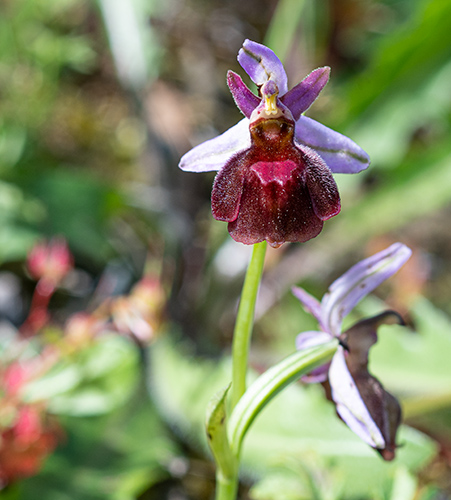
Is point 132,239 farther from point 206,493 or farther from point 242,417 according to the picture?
point 242,417

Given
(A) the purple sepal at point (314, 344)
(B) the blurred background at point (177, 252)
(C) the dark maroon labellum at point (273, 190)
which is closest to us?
(C) the dark maroon labellum at point (273, 190)

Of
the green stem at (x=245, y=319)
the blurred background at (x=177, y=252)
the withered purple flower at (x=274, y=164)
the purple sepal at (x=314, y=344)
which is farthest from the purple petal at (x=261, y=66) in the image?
the blurred background at (x=177, y=252)

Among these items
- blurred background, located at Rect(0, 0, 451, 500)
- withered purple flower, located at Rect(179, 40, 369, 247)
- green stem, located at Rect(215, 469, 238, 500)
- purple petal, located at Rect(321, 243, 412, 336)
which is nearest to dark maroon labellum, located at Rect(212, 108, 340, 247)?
withered purple flower, located at Rect(179, 40, 369, 247)

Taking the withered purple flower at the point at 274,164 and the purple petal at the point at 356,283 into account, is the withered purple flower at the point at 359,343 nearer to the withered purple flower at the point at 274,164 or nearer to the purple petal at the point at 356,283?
the purple petal at the point at 356,283

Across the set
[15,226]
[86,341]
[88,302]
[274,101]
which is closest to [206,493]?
[86,341]

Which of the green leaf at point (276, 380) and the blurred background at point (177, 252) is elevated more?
the green leaf at point (276, 380)

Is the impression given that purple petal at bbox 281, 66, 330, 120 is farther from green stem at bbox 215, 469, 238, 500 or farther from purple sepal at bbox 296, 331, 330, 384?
green stem at bbox 215, 469, 238, 500

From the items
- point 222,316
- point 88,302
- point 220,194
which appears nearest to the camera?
point 220,194

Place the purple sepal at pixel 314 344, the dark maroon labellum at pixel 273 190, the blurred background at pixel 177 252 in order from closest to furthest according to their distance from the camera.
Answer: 1. the dark maroon labellum at pixel 273 190
2. the purple sepal at pixel 314 344
3. the blurred background at pixel 177 252
